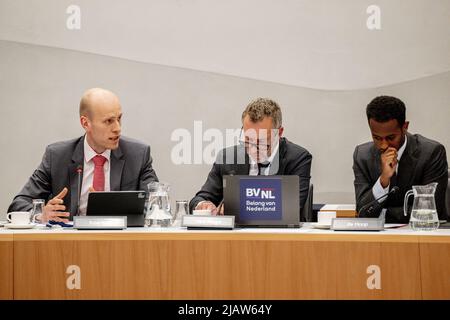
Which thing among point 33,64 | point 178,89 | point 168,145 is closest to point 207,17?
point 178,89

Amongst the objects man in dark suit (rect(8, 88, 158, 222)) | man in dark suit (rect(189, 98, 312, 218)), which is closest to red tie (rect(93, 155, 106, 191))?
man in dark suit (rect(8, 88, 158, 222))

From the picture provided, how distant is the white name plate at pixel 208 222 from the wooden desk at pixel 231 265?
0.13 metres

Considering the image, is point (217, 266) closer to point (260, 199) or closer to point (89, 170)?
point (260, 199)

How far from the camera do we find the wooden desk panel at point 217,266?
1.91m

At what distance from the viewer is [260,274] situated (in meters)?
1.95

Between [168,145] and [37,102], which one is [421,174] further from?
[37,102]

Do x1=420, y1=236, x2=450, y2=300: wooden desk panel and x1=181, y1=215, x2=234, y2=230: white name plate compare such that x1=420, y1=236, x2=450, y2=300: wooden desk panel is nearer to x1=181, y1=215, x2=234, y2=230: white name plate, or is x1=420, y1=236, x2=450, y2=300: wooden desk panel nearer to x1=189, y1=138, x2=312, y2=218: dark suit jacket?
x1=181, y1=215, x2=234, y2=230: white name plate

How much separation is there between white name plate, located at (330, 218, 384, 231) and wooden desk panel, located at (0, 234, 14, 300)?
1.10 metres

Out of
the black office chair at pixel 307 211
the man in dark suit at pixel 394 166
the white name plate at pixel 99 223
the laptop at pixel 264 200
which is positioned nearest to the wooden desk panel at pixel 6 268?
the white name plate at pixel 99 223

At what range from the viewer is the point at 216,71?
3844 millimetres

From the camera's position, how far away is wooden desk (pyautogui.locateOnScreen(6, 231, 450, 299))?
189 centimetres

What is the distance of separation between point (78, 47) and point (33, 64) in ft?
1.04

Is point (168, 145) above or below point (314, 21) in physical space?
below

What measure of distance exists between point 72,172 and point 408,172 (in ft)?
5.59
